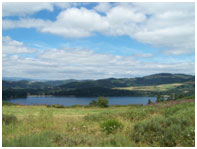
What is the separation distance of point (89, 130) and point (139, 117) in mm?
4033

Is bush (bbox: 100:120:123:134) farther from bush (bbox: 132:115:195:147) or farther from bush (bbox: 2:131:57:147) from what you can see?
bush (bbox: 2:131:57:147)

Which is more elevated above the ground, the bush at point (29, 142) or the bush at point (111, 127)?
the bush at point (29, 142)

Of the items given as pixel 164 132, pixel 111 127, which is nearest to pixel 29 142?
pixel 111 127

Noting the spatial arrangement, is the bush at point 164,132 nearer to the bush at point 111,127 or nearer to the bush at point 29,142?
the bush at point 111,127

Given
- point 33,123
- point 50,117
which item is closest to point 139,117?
point 50,117

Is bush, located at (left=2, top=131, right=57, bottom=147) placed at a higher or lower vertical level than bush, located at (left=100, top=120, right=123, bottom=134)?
higher

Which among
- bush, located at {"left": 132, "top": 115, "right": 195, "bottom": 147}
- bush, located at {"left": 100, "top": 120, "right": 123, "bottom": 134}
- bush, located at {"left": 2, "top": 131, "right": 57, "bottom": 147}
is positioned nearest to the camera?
bush, located at {"left": 2, "top": 131, "right": 57, "bottom": 147}

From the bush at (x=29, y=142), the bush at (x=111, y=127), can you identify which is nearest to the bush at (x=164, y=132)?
the bush at (x=111, y=127)

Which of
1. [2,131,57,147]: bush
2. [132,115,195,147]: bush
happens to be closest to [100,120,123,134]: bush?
[132,115,195,147]: bush

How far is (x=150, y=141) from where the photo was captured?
6.53 metres

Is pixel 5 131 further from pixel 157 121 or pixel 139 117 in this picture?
pixel 139 117

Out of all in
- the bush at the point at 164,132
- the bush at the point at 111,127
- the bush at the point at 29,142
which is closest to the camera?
the bush at the point at 29,142

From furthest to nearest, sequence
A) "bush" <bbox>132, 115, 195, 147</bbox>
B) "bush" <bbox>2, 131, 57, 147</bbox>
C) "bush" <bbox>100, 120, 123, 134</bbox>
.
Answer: "bush" <bbox>100, 120, 123, 134</bbox>, "bush" <bbox>132, 115, 195, 147</bbox>, "bush" <bbox>2, 131, 57, 147</bbox>

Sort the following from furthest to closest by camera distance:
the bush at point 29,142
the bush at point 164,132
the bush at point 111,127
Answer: the bush at point 111,127 → the bush at point 164,132 → the bush at point 29,142
